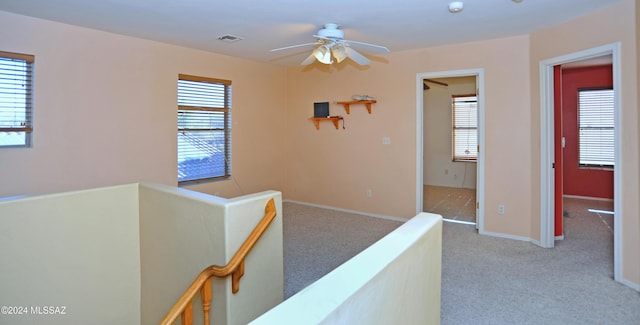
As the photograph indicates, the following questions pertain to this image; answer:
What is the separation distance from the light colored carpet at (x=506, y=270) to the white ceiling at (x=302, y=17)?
236 centimetres

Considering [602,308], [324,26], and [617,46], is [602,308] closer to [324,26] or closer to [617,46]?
[617,46]

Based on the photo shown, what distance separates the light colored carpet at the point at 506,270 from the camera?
99.7 inches

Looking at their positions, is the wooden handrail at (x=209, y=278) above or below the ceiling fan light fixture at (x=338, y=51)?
below

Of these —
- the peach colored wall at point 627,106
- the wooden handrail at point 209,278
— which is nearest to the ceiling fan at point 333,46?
the peach colored wall at point 627,106

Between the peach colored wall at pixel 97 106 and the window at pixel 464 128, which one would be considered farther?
the window at pixel 464 128

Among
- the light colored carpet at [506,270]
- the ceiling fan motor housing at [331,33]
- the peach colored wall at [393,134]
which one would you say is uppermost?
the ceiling fan motor housing at [331,33]

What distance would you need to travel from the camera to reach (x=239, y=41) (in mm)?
4320

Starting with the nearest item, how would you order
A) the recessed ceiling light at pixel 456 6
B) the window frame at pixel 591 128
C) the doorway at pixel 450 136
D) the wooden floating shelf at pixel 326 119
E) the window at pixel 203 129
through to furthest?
the recessed ceiling light at pixel 456 6 → the window at pixel 203 129 → the wooden floating shelf at pixel 326 119 → the window frame at pixel 591 128 → the doorway at pixel 450 136

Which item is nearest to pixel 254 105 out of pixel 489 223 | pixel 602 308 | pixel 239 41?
pixel 239 41

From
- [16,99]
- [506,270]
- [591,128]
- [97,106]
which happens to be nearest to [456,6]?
[506,270]

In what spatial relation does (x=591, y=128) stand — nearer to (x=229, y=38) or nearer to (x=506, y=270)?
(x=506, y=270)

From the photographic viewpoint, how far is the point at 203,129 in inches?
195

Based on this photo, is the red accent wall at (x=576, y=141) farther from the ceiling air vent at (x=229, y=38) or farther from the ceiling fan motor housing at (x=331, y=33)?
the ceiling air vent at (x=229, y=38)

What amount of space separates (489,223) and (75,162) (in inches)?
187
